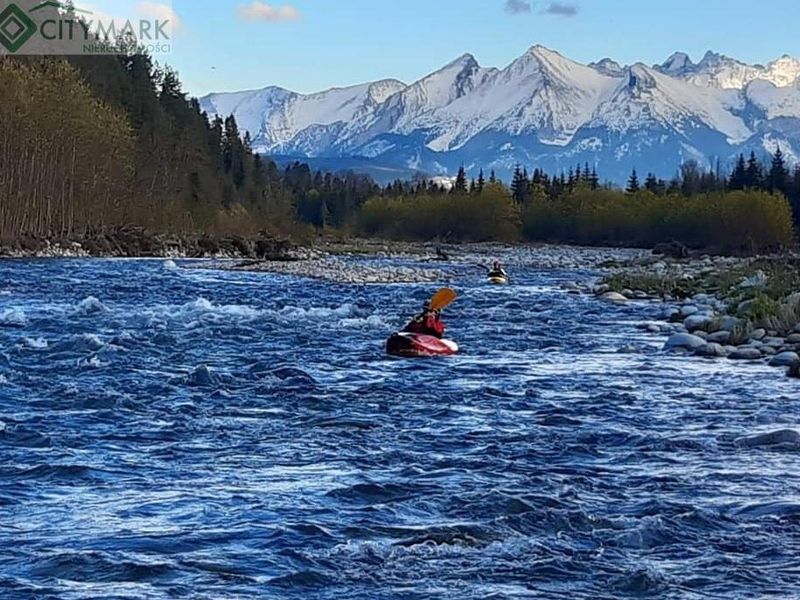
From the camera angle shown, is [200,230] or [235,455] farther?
[200,230]

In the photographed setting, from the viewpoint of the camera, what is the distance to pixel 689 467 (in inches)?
498

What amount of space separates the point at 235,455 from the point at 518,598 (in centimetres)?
522

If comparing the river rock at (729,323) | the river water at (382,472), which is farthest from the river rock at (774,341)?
the river water at (382,472)

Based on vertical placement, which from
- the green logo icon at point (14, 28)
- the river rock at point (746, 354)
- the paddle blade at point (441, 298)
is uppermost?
the green logo icon at point (14, 28)

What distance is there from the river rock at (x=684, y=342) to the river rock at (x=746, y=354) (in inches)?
37.4

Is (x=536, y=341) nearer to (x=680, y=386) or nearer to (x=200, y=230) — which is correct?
(x=680, y=386)

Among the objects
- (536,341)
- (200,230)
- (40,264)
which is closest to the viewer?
(536,341)

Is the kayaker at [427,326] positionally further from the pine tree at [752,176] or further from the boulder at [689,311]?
the pine tree at [752,176]

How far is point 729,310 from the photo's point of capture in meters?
29.3

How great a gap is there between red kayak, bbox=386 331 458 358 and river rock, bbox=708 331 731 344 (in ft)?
19.3

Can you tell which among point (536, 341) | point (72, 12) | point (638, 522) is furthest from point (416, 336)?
point (72, 12)

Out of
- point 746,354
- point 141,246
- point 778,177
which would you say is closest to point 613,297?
point 746,354

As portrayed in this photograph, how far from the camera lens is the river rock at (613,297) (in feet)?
125

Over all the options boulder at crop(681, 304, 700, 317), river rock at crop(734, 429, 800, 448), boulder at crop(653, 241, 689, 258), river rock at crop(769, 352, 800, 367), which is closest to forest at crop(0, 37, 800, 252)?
boulder at crop(653, 241, 689, 258)
